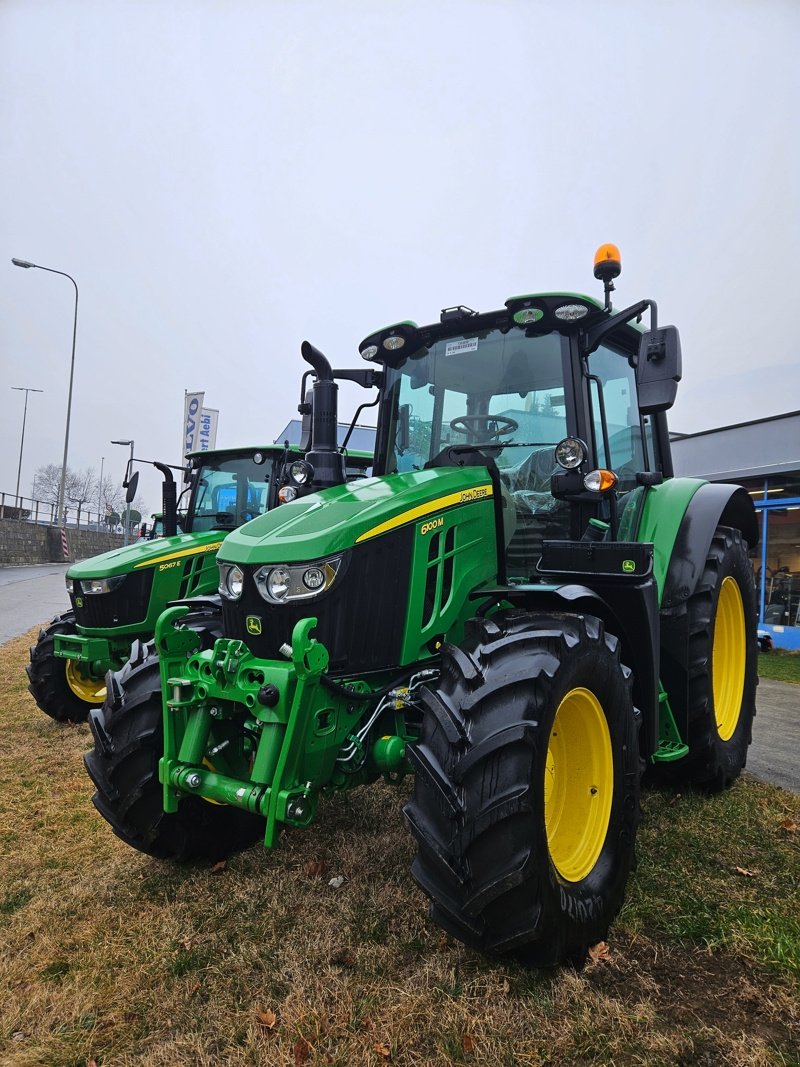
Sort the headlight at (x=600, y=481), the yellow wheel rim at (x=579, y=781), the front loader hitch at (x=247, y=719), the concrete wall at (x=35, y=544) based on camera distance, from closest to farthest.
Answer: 1. the front loader hitch at (x=247, y=719)
2. the yellow wheel rim at (x=579, y=781)
3. the headlight at (x=600, y=481)
4. the concrete wall at (x=35, y=544)

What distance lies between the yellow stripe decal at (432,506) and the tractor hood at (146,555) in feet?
13.7

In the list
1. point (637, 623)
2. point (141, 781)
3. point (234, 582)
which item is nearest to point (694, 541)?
point (637, 623)

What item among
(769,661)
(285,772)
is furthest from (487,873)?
(769,661)

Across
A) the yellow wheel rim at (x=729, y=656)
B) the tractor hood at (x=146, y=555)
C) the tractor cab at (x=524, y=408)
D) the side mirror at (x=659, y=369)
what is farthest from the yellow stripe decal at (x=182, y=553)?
the side mirror at (x=659, y=369)

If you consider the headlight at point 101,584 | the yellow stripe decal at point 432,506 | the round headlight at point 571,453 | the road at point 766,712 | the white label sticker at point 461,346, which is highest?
the white label sticker at point 461,346

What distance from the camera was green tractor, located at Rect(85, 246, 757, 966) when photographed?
2.21 m

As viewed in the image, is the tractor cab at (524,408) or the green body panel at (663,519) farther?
the green body panel at (663,519)

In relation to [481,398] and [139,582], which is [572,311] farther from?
[139,582]

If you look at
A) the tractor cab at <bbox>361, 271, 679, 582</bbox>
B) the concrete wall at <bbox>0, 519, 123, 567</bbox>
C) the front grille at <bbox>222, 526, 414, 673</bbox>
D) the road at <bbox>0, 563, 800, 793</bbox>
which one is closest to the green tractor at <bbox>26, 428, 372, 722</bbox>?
the tractor cab at <bbox>361, 271, 679, 582</bbox>

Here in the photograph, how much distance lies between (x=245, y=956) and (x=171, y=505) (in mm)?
5586

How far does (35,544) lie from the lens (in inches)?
1171

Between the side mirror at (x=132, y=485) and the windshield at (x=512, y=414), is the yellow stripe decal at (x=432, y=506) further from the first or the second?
the side mirror at (x=132, y=485)

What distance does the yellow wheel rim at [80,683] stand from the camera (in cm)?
606

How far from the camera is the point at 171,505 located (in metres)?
7.39
